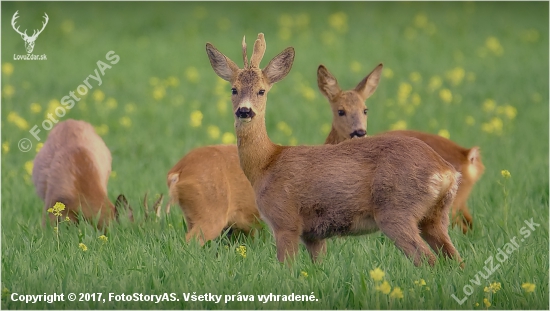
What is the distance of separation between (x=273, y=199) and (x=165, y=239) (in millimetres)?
1002

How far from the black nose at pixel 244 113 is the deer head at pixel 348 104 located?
6.09 ft

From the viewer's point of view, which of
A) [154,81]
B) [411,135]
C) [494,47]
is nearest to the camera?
[411,135]

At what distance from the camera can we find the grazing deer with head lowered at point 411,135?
24.4 ft

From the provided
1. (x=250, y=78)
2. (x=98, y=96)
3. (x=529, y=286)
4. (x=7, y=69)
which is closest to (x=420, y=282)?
(x=529, y=286)

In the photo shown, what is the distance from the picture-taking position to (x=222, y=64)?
629 cm

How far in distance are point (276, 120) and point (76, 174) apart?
16.7ft

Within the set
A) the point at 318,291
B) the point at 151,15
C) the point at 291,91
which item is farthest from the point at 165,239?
the point at 151,15

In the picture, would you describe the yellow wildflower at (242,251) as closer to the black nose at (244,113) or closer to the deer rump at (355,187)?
the deer rump at (355,187)

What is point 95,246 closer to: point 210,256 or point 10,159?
point 210,256

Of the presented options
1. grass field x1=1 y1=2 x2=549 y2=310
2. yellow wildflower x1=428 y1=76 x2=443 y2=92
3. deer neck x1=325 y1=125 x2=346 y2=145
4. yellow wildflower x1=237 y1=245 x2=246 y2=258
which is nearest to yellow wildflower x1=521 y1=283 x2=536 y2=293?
grass field x1=1 y1=2 x2=549 y2=310

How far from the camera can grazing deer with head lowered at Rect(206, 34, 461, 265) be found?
5.57 meters

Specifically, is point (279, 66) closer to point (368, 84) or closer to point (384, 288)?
point (368, 84)

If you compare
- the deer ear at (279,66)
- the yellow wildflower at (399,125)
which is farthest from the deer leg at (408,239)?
the yellow wildflower at (399,125)

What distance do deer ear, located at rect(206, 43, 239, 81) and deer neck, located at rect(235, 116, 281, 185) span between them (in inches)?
15.2
